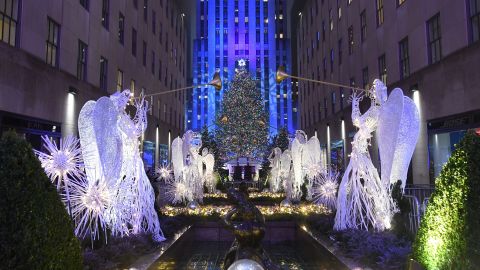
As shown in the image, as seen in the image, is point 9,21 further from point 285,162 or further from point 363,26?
point 363,26

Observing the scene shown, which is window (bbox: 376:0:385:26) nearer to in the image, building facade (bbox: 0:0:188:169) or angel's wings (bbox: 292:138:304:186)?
angel's wings (bbox: 292:138:304:186)

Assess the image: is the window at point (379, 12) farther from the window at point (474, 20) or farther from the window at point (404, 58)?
the window at point (474, 20)

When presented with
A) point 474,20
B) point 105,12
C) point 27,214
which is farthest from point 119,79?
point 27,214

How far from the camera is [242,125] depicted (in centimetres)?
3806

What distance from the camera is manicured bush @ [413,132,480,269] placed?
13.5 feet

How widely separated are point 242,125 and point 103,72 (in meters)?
16.5

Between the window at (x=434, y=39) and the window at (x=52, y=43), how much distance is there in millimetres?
17114

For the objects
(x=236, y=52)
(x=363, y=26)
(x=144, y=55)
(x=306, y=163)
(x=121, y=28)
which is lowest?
(x=306, y=163)

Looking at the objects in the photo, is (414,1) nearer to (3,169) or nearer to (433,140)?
(433,140)

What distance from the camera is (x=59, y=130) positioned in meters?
18.2

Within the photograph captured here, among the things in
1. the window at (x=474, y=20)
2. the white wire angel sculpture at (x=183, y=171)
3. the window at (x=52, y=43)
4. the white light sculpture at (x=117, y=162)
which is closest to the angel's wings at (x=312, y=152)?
the white wire angel sculpture at (x=183, y=171)

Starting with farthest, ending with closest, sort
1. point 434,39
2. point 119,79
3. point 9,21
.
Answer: point 119,79 < point 434,39 < point 9,21

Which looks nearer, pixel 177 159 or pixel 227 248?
pixel 227 248

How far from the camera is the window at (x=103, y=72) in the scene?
78.2ft
